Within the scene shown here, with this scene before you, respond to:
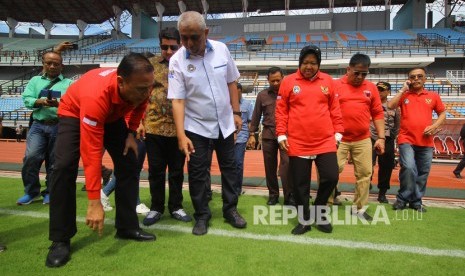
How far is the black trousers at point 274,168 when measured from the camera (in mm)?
4519

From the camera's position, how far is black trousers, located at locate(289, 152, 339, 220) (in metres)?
3.21

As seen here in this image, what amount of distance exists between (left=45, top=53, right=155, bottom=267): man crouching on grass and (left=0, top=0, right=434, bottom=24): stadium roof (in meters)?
37.4

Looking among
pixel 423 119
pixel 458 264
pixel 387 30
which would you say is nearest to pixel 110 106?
pixel 458 264

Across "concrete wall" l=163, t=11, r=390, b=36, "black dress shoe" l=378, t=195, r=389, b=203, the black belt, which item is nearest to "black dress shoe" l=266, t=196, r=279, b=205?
"black dress shoe" l=378, t=195, r=389, b=203

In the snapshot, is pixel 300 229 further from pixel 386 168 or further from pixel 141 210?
pixel 386 168

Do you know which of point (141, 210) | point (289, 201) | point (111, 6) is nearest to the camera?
point (141, 210)

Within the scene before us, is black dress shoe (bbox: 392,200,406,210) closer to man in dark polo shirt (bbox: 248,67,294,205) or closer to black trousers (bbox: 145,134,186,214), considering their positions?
man in dark polo shirt (bbox: 248,67,294,205)

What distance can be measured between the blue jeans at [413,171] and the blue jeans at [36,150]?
428cm

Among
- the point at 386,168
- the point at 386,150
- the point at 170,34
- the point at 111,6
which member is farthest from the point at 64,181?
the point at 111,6

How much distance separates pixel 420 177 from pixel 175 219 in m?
3.10

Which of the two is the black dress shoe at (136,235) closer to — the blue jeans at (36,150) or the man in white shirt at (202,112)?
the man in white shirt at (202,112)

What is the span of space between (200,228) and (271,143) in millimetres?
2051

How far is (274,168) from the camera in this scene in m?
4.71

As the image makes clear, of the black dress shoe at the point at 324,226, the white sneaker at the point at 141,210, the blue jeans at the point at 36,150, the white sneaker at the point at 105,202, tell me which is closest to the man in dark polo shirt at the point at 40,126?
the blue jeans at the point at 36,150
